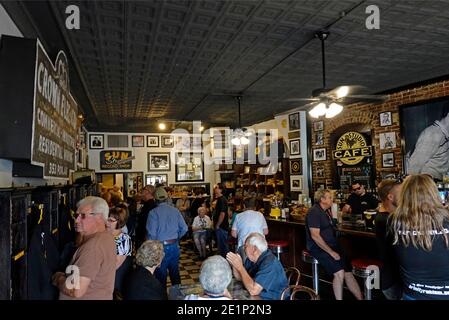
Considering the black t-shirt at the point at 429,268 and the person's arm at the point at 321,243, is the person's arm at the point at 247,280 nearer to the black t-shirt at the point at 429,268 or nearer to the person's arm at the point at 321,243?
the black t-shirt at the point at 429,268

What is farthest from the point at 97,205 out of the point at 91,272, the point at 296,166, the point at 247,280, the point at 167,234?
the point at 296,166

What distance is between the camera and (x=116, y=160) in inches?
445

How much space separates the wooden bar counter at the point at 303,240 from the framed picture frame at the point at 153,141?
23.1ft

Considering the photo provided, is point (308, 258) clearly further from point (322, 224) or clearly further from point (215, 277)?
point (215, 277)

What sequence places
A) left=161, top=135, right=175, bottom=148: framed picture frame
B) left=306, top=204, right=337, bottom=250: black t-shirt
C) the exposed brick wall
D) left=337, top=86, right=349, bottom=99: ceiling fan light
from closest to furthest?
left=337, top=86, right=349, bottom=99: ceiling fan light → left=306, top=204, right=337, bottom=250: black t-shirt → the exposed brick wall → left=161, top=135, right=175, bottom=148: framed picture frame

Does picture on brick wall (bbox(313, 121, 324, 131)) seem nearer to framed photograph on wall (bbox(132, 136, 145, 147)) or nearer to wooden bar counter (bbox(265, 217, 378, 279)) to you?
wooden bar counter (bbox(265, 217, 378, 279))

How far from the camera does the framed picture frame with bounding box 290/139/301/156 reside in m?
8.33

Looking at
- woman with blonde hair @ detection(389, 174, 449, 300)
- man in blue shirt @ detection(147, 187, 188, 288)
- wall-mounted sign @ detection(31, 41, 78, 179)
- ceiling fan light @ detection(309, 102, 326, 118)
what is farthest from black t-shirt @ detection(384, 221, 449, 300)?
man in blue shirt @ detection(147, 187, 188, 288)

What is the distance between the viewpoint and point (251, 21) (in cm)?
344

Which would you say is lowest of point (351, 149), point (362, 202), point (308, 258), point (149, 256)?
point (308, 258)

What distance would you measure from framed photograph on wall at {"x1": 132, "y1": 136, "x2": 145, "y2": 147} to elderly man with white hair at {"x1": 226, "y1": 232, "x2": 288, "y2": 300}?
9.42 meters

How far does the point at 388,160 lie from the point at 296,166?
2.55 m

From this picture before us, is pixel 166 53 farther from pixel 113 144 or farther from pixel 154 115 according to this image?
pixel 113 144

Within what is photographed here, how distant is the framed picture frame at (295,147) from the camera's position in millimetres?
8328
